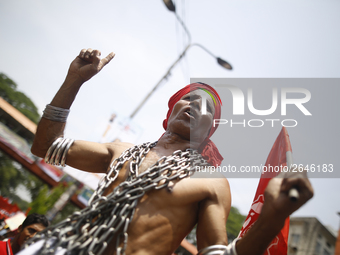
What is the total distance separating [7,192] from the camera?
28.5 meters

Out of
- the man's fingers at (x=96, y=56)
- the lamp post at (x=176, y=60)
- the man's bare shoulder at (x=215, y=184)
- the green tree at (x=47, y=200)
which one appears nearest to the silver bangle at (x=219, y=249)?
the man's bare shoulder at (x=215, y=184)

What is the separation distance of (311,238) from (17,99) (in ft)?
101

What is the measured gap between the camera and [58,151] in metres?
2.12

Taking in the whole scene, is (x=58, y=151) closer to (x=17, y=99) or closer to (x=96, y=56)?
(x=96, y=56)

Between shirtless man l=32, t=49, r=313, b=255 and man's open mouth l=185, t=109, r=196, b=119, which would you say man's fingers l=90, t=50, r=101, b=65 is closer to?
shirtless man l=32, t=49, r=313, b=255

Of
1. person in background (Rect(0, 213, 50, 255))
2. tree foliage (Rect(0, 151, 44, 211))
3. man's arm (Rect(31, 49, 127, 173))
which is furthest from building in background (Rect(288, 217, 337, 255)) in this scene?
man's arm (Rect(31, 49, 127, 173))

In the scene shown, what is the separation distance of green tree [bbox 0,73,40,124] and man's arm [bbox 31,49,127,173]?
23.4 meters

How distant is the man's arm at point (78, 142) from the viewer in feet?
6.87

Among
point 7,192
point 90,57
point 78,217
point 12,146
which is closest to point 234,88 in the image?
point 90,57

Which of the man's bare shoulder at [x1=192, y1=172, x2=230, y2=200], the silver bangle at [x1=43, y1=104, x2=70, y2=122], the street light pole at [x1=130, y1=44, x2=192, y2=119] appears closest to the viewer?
the man's bare shoulder at [x1=192, y1=172, x2=230, y2=200]

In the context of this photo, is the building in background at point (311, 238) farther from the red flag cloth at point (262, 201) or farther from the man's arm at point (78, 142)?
the man's arm at point (78, 142)

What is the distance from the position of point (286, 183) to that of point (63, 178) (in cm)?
1245

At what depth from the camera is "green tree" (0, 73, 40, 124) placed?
23259 millimetres

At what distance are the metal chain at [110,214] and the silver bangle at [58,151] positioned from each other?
1.71ft
